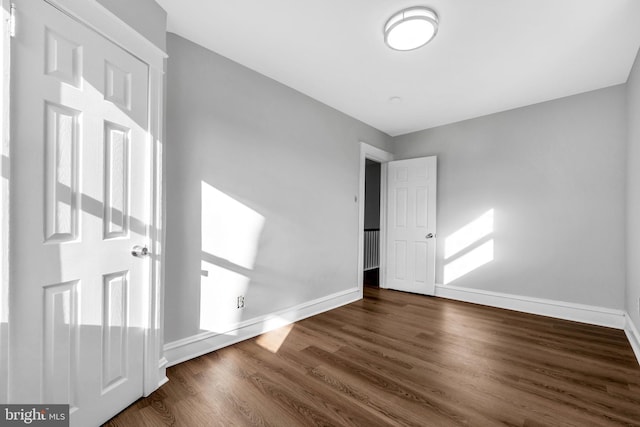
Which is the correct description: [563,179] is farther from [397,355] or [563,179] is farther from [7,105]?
[7,105]

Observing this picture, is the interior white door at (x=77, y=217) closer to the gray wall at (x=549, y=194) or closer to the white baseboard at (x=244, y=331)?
the white baseboard at (x=244, y=331)

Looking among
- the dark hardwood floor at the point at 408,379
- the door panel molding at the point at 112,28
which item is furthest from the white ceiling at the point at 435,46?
the dark hardwood floor at the point at 408,379

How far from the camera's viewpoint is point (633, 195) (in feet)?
8.17

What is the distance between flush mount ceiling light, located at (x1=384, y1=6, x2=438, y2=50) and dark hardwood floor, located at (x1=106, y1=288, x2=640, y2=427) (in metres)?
2.52

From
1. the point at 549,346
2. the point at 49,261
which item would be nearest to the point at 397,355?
the point at 549,346

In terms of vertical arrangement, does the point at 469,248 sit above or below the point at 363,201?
below

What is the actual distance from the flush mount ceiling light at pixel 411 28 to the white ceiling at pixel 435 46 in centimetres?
6

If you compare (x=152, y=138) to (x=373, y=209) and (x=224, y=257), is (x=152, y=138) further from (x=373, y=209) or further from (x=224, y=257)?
(x=373, y=209)

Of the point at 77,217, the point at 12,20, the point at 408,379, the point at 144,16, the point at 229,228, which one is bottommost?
the point at 408,379

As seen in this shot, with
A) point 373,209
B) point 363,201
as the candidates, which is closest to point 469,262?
point 363,201

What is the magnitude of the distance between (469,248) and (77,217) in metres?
4.18

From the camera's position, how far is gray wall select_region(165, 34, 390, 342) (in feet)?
7.00

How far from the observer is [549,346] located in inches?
97.4

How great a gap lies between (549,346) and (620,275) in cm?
131
